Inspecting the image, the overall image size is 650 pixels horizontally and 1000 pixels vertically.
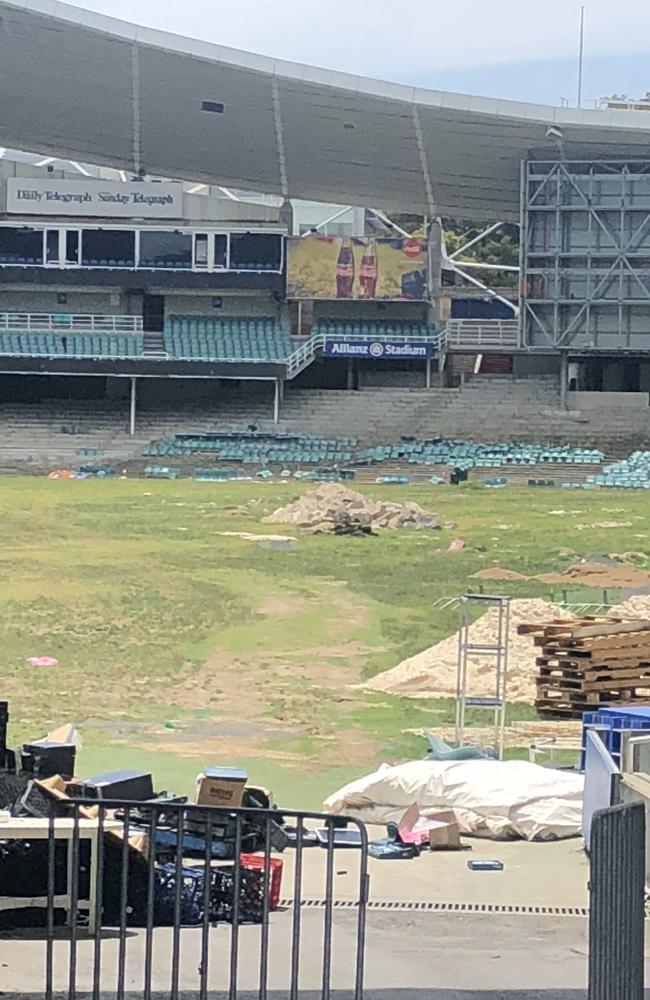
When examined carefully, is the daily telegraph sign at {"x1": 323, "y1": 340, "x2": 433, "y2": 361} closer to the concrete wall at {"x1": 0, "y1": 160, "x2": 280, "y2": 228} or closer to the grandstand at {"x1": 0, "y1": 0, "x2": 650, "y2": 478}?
the grandstand at {"x1": 0, "y1": 0, "x2": 650, "y2": 478}

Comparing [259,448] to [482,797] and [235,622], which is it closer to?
[235,622]

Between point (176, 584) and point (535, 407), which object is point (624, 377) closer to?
point (535, 407)

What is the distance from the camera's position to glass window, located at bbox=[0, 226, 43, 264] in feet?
250

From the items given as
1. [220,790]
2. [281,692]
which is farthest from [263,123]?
[220,790]

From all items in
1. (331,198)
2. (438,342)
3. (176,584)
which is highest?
(331,198)

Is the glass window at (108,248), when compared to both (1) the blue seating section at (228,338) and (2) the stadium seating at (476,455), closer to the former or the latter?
(1) the blue seating section at (228,338)

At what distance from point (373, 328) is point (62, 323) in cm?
1343

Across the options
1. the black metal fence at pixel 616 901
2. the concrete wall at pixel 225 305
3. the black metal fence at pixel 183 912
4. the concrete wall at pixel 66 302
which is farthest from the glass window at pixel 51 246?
the black metal fence at pixel 616 901

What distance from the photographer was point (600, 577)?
3022cm

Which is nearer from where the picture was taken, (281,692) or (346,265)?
(281,692)

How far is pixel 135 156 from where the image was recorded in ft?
247

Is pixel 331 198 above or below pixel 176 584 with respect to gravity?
above

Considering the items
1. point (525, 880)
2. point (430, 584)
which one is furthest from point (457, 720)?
point (430, 584)

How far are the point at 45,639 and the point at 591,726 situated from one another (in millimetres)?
11357
